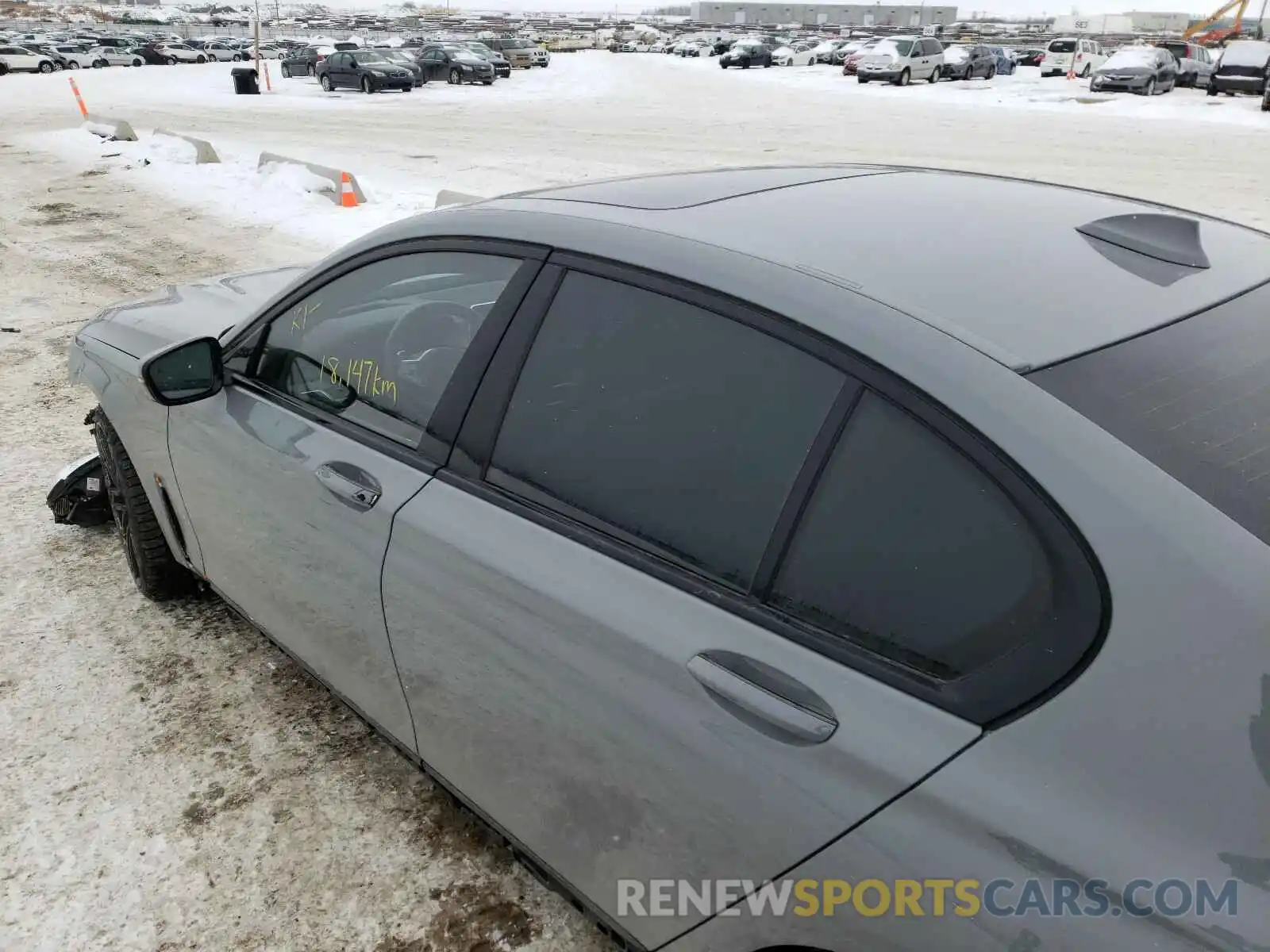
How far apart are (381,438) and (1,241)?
10.4 meters

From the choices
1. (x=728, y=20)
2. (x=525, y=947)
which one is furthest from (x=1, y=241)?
→ (x=728, y=20)

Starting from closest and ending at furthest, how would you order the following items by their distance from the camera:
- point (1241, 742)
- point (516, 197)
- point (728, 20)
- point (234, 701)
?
point (1241, 742)
point (516, 197)
point (234, 701)
point (728, 20)

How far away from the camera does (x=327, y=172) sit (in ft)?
39.6

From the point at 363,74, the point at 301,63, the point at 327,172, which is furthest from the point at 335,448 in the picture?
the point at 301,63

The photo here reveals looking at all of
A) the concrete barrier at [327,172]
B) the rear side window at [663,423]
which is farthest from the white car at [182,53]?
the rear side window at [663,423]

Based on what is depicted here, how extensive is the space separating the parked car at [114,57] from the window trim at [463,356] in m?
57.3

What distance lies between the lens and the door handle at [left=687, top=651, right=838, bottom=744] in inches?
54.2

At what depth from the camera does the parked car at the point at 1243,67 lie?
2602 centimetres

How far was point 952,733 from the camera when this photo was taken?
1.26 m

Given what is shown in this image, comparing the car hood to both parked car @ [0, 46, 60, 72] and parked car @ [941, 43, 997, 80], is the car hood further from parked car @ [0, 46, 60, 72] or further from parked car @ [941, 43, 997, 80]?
parked car @ [0, 46, 60, 72]

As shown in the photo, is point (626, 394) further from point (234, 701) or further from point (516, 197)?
point (234, 701)

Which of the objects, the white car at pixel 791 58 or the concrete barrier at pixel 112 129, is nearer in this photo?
the concrete barrier at pixel 112 129

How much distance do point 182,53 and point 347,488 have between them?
203 feet

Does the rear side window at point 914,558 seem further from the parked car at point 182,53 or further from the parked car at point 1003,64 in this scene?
the parked car at point 182,53
